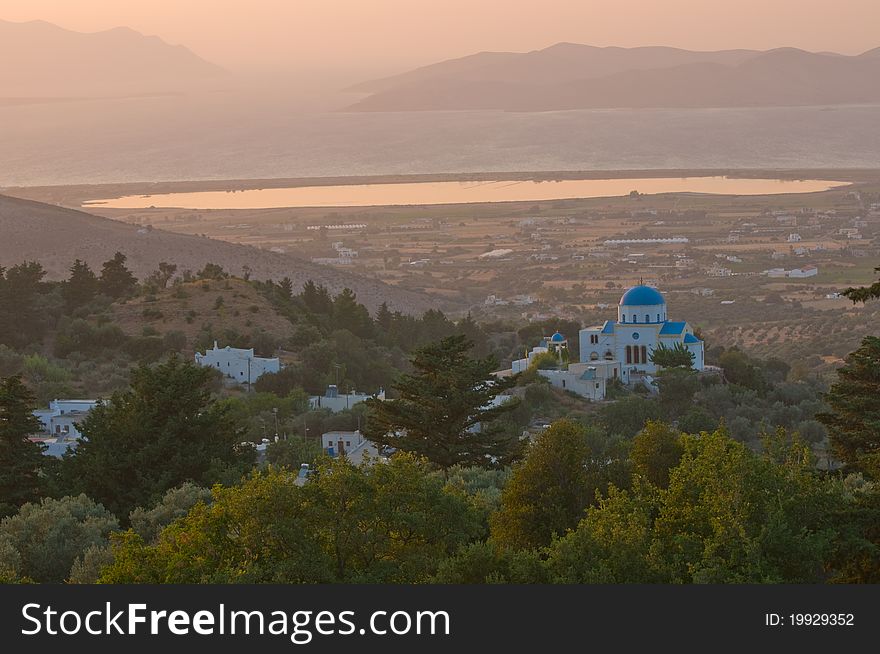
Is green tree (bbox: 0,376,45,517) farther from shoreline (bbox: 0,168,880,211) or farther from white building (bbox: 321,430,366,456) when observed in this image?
shoreline (bbox: 0,168,880,211)

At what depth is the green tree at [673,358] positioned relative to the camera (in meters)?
46.4

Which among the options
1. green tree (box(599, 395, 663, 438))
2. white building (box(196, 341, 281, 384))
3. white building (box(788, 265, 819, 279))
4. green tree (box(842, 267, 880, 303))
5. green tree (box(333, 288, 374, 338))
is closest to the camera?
green tree (box(842, 267, 880, 303))

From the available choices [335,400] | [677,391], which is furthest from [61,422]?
[677,391]

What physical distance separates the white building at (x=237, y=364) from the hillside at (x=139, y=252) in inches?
1448

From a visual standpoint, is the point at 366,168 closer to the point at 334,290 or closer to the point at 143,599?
the point at 334,290

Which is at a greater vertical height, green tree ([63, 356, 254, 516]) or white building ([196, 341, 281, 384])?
green tree ([63, 356, 254, 516])

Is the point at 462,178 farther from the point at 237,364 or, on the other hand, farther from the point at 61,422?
the point at 61,422

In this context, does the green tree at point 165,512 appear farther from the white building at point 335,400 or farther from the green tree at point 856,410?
the white building at point 335,400

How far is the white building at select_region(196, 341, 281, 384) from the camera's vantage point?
45.1 meters

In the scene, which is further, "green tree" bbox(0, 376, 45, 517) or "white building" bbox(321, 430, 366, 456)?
"white building" bbox(321, 430, 366, 456)

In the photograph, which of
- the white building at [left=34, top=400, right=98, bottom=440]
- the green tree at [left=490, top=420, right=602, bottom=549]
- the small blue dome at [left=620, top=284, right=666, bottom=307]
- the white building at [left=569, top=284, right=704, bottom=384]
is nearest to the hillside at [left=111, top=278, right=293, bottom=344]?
the white building at [left=569, top=284, right=704, bottom=384]

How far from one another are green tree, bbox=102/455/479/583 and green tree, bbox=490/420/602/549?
2.14 m

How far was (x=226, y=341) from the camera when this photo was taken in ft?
160

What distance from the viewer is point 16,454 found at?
25.3 m
